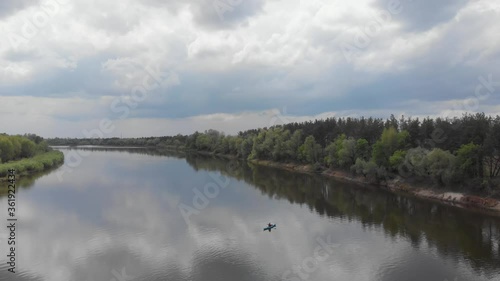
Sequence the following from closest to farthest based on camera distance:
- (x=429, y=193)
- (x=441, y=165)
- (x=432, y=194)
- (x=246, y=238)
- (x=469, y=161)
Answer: (x=246, y=238), (x=469, y=161), (x=441, y=165), (x=432, y=194), (x=429, y=193)

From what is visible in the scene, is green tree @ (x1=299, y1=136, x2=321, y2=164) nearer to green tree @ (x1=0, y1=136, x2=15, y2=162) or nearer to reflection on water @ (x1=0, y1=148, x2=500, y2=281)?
reflection on water @ (x1=0, y1=148, x2=500, y2=281)

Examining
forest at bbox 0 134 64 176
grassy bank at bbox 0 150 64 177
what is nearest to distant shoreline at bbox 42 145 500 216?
grassy bank at bbox 0 150 64 177

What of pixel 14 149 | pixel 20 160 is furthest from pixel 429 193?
pixel 14 149

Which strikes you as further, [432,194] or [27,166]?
[27,166]

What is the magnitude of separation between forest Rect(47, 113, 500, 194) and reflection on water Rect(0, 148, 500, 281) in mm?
3998

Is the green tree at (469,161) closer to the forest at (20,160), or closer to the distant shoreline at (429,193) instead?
the distant shoreline at (429,193)

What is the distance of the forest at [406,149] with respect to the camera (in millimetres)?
34031

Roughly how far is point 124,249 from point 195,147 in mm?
109989

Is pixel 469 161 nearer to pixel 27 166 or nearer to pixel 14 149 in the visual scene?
Answer: pixel 27 166

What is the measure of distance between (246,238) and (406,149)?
2949cm

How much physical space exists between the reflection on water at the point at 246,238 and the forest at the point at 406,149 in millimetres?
3998

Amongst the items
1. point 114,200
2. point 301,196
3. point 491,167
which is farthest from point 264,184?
point 491,167

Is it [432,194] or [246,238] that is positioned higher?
[432,194]

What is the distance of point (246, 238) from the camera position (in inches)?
915
